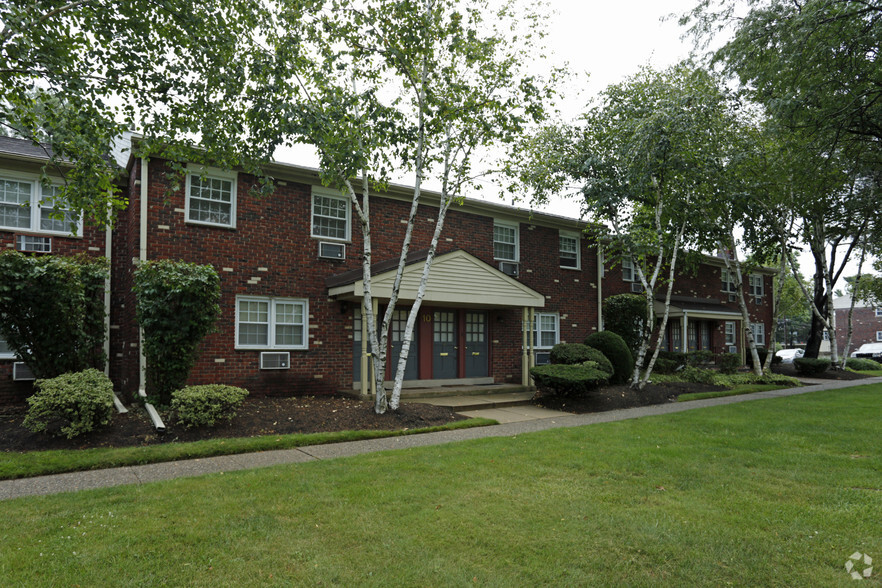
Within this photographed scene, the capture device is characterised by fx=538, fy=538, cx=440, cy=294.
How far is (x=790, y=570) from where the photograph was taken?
3719 mm

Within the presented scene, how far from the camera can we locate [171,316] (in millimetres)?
9258

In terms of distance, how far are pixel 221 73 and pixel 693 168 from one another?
10839mm

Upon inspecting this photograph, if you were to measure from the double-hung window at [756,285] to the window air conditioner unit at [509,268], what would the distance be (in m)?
17.9

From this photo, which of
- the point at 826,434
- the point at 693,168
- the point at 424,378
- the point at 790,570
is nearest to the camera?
the point at 790,570

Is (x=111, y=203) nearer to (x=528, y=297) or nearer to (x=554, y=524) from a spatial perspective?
(x=554, y=524)

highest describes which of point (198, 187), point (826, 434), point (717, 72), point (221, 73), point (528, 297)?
point (717, 72)

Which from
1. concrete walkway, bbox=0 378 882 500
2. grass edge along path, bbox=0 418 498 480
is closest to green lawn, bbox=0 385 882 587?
concrete walkway, bbox=0 378 882 500

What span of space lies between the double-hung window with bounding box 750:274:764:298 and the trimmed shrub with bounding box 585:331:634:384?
1542cm

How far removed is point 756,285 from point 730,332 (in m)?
4.37

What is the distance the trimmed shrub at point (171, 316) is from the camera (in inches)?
359

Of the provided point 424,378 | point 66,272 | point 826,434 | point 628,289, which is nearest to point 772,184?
point 628,289

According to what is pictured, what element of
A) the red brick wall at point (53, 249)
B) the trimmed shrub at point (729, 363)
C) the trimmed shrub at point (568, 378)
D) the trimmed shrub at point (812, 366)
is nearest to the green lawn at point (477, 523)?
the trimmed shrub at point (568, 378)

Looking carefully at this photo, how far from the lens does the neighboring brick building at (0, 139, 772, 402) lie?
36.6ft

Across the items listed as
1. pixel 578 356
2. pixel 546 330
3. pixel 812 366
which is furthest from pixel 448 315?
pixel 812 366
